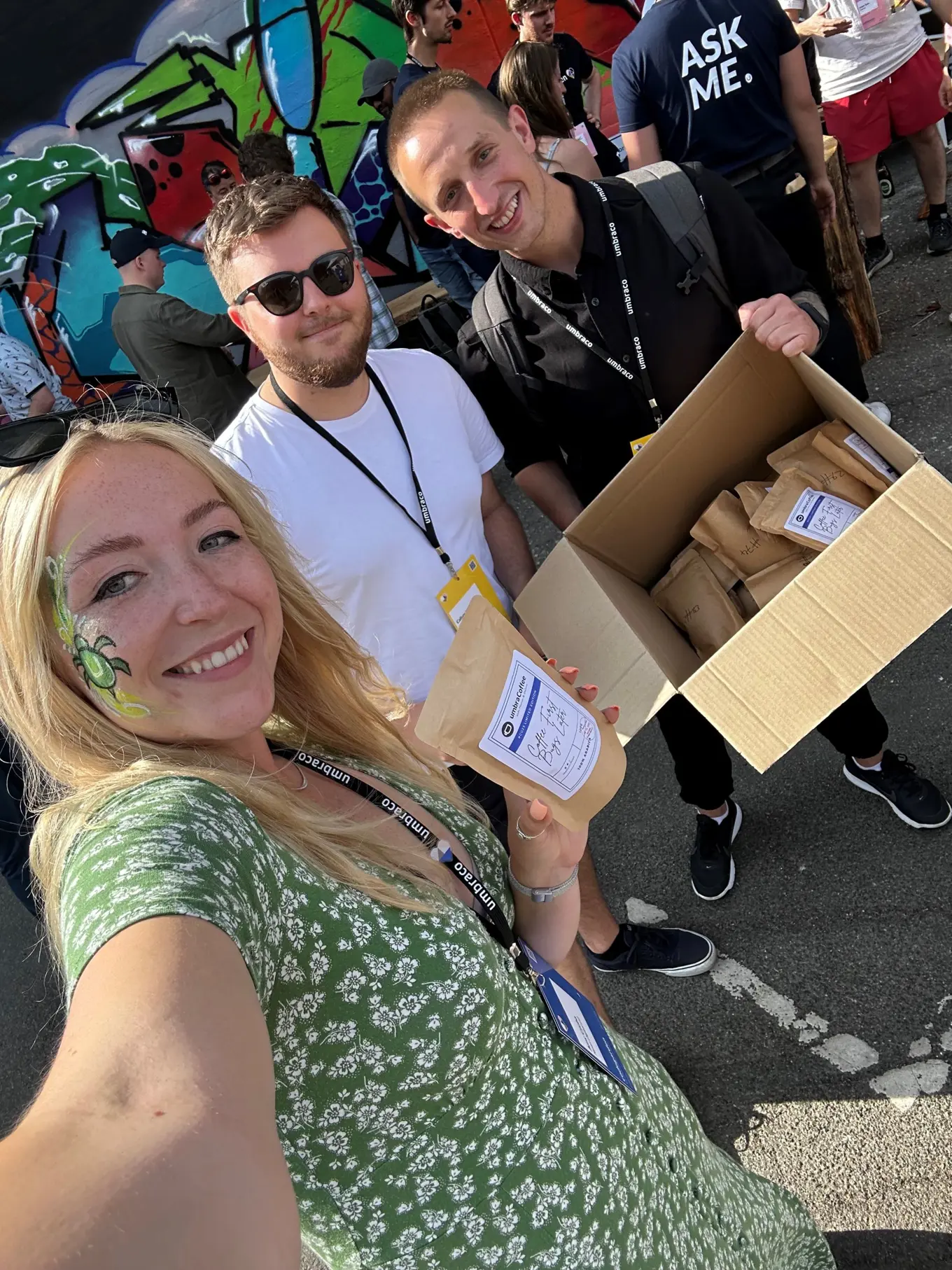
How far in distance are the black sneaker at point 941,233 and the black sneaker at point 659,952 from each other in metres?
4.36

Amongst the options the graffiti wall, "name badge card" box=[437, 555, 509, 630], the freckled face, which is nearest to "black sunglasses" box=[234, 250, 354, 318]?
"name badge card" box=[437, 555, 509, 630]

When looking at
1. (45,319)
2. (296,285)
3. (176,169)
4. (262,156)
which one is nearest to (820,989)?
(296,285)

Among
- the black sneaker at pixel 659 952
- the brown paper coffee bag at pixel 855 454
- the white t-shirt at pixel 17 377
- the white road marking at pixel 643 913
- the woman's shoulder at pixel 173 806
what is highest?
the woman's shoulder at pixel 173 806

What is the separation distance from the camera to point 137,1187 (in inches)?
24.9

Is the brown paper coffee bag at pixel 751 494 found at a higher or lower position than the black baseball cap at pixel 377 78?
lower

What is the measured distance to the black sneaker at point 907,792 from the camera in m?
2.69

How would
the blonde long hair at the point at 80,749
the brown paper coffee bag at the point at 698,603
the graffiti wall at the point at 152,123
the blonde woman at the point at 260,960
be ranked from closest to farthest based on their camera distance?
the blonde woman at the point at 260,960
the blonde long hair at the point at 80,749
the brown paper coffee bag at the point at 698,603
the graffiti wall at the point at 152,123

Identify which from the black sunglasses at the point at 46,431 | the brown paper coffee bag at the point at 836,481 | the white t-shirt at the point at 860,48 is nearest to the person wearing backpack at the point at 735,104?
the white t-shirt at the point at 860,48

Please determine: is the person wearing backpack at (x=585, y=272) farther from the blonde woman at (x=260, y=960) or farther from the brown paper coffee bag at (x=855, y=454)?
the blonde woman at (x=260, y=960)

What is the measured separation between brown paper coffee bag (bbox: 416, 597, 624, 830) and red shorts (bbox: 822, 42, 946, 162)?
4926 millimetres

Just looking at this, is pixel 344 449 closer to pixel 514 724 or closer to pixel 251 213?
pixel 251 213

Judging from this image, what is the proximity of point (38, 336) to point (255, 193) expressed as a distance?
16.6 ft

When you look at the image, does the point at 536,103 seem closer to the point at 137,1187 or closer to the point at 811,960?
the point at 811,960

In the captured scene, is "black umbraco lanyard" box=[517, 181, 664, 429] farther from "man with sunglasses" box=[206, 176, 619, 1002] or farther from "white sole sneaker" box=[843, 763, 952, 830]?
"white sole sneaker" box=[843, 763, 952, 830]
